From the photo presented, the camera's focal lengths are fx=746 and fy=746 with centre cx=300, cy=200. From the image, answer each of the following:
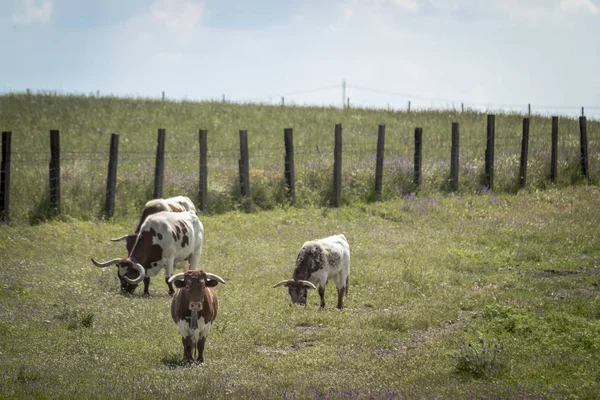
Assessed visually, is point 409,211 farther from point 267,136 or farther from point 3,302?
point 267,136

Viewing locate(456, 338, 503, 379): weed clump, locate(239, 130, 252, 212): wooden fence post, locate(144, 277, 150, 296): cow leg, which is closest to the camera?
locate(456, 338, 503, 379): weed clump

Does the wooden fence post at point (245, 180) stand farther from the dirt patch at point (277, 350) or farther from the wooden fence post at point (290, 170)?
the dirt patch at point (277, 350)

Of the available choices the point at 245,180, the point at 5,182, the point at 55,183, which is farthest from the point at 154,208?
the point at 245,180

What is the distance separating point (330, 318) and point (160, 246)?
464 centimetres

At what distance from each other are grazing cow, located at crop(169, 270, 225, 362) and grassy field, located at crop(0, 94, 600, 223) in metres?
12.7

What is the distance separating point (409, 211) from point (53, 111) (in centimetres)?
2755

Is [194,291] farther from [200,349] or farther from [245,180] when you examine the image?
[245,180]

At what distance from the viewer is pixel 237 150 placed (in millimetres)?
32094

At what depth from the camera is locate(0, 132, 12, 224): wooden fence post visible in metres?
21.2

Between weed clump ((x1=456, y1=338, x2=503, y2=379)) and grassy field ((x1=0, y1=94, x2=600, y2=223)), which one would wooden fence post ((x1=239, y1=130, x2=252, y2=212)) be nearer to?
grassy field ((x1=0, y1=94, x2=600, y2=223))

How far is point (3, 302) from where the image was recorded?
13.8 meters

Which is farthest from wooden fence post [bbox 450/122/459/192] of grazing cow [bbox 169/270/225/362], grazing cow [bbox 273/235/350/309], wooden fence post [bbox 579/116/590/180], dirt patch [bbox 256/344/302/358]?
grazing cow [bbox 169/270/225/362]

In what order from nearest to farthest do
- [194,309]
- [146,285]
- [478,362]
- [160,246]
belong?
[478,362]
[194,309]
[146,285]
[160,246]

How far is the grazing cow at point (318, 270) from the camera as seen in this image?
13258 mm
